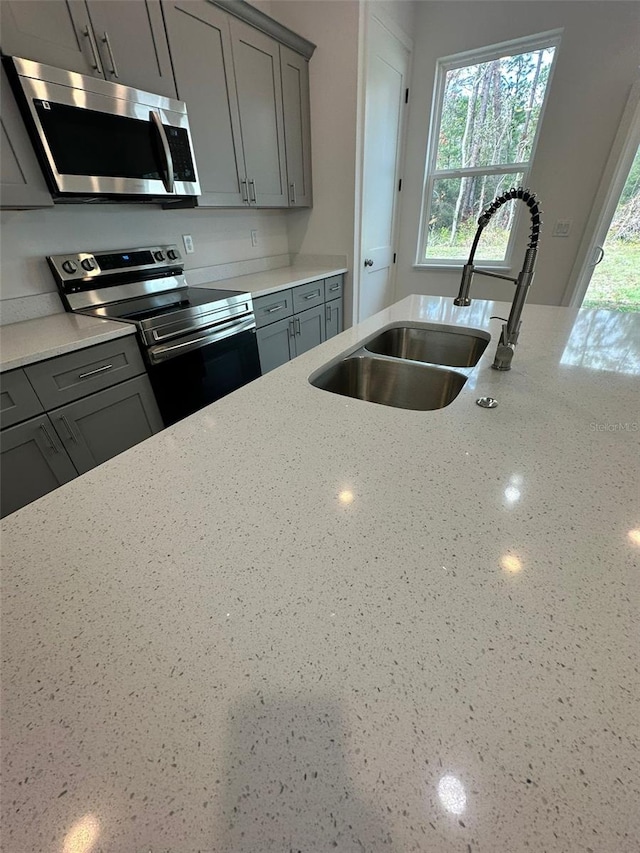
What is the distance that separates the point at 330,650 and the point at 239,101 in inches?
112

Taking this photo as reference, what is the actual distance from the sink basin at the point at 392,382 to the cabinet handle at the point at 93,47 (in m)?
1.68

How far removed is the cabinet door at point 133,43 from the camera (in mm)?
1484

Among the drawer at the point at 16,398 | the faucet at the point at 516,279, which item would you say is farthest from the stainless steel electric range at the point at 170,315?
the faucet at the point at 516,279

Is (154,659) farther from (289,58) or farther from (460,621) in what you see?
(289,58)

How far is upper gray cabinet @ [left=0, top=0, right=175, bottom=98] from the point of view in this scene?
1.29 metres

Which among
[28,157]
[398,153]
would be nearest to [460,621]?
[28,157]

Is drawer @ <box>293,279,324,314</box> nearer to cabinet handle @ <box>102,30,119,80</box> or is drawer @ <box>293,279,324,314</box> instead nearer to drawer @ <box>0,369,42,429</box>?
cabinet handle @ <box>102,30,119,80</box>

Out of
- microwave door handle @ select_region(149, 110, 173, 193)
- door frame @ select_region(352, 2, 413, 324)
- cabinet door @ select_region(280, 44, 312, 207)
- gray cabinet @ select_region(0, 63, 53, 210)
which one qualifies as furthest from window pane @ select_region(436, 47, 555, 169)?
gray cabinet @ select_region(0, 63, 53, 210)

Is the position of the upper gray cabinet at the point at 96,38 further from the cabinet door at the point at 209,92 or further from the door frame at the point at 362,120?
the door frame at the point at 362,120

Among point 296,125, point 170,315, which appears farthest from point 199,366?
point 296,125

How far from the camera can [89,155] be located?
1.53m

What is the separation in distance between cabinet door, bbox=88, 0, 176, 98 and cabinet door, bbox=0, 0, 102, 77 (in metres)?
0.05

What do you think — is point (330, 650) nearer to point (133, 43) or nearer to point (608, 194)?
point (133, 43)

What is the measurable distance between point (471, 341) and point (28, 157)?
1887 mm
